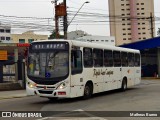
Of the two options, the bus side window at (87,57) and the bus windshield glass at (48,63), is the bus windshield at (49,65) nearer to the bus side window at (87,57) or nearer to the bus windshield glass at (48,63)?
the bus windshield glass at (48,63)

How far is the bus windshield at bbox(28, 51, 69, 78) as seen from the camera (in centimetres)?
1636

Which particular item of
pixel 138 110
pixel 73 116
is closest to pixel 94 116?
pixel 73 116

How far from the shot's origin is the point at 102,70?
65.5ft

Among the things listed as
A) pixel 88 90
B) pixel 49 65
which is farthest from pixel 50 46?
pixel 88 90

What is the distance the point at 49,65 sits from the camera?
1642 cm

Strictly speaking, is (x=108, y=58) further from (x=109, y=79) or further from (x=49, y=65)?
(x=49, y=65)

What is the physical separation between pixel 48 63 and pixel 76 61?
4.41ft

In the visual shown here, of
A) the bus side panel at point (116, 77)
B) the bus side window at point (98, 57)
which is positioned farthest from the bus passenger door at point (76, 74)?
the bus side panel at point (116, 77)

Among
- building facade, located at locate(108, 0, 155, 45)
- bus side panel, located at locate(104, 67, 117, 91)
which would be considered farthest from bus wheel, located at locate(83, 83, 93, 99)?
building facade, located at locate(108, 0, 155, 45)

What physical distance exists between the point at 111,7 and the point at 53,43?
316 ft

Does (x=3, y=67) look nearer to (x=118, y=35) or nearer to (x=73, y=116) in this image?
(x=73, y=116)

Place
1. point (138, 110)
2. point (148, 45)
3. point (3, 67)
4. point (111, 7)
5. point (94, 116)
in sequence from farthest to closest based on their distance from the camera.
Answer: point (111, 7)
point (148, 45)
point (3, 67)
point (138, 110)
point (94, 116)

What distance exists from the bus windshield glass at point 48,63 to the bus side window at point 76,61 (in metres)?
0.36

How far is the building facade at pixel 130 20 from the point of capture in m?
113
